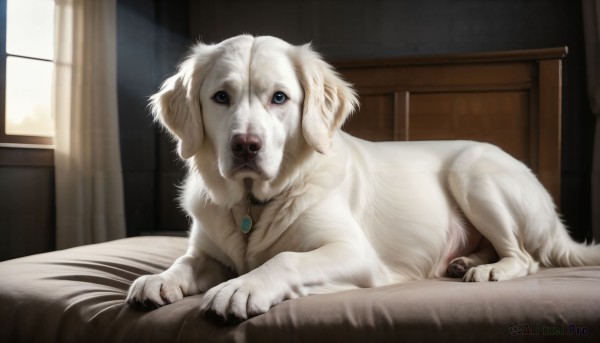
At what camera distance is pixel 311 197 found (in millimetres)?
1146

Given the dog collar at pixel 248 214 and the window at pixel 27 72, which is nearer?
the window at pixel 27 72

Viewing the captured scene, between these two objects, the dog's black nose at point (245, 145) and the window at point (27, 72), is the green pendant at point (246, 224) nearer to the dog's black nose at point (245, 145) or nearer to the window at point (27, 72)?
the dog's black nose at point (245, 145)

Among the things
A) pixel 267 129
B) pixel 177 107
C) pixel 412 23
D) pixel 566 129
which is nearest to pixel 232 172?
pixel 267 129

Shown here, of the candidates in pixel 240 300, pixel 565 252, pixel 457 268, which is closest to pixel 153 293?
pixel 240 300

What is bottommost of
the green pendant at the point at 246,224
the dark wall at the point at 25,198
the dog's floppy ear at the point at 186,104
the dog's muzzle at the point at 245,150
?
the green pendant at the point at 246,224

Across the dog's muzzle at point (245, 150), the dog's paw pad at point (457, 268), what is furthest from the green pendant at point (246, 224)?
the dog's paw pad at point (457, 268)

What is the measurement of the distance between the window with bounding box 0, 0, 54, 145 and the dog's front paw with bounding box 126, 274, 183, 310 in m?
0.35

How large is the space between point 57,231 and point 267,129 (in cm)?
54

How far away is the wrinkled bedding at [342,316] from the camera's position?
808 millimetres

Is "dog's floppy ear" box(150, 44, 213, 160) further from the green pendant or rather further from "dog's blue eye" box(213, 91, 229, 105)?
the green pendant

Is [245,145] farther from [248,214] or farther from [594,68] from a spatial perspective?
[594,68]

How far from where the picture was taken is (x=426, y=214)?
133 cm

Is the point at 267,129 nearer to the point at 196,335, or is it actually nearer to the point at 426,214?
the point at 196,335

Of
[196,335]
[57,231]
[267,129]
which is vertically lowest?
[196,335]
